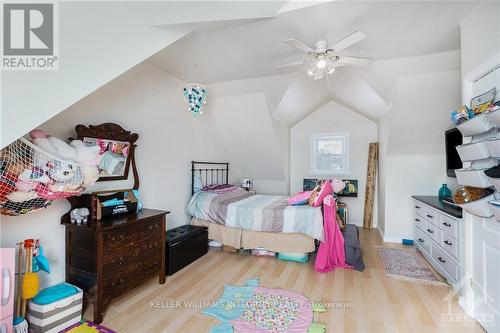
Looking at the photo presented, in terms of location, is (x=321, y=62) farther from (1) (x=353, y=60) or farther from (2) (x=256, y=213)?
(2) (x=256, y=213)

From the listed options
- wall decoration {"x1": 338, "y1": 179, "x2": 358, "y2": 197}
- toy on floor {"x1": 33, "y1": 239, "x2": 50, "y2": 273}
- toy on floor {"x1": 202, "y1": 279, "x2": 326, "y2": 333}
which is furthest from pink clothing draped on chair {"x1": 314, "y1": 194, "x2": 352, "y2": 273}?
toy on floor {"x1": 33, "y1": 239, "x2": 50, "y2": 273}

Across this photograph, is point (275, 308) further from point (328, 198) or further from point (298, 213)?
point (328, 198)

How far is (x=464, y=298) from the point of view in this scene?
78.7 inches

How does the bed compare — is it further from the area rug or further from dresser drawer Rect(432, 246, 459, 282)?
dresser drawer Rect(432, 246, 459, 282)

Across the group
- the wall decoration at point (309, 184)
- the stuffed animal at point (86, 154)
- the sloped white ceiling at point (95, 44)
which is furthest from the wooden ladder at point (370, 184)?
the stuffed animal at point (86, 154)

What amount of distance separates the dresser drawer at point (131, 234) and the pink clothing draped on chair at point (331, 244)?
1.95 meters

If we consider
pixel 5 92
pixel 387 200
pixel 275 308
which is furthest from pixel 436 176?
pixel 5 92

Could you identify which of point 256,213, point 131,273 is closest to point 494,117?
point 256,213

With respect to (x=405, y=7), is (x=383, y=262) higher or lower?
lower

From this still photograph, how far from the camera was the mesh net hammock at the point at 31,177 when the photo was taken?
1356 mm

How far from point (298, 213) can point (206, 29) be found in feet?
7.69

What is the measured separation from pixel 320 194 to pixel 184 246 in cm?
188

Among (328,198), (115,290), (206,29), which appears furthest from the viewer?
(328,198)

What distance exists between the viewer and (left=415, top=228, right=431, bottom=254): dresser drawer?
9.89 feet
